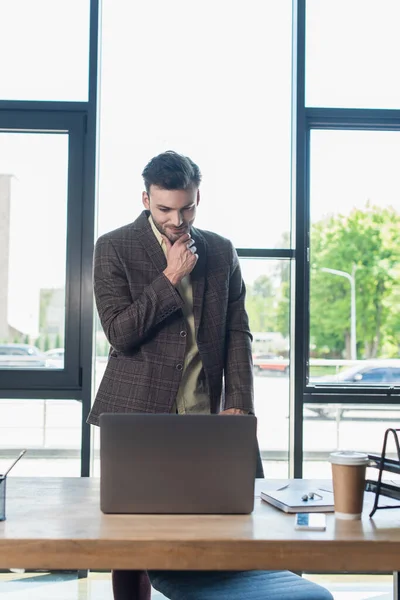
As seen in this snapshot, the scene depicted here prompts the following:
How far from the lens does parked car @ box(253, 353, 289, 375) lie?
3600mm

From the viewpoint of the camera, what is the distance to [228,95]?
363 cm

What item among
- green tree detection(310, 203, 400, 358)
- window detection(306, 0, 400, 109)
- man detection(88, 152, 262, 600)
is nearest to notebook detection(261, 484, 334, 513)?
man detection(88, 152, 262, 600)

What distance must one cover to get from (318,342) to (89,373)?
1082 millimetres

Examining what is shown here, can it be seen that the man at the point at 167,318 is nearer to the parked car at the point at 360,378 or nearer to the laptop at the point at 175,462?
the laptop at the point at 175,462

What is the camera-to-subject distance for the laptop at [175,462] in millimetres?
1534

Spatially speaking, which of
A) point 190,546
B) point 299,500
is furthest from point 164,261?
point 190,546

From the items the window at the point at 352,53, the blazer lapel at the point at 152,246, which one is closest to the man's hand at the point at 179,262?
the blazer lapel at the point at 152,246

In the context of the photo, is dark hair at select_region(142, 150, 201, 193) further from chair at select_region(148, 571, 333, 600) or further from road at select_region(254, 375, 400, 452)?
road at select_region(254, 375, 400, 452)

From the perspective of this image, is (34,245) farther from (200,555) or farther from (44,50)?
(200,555)

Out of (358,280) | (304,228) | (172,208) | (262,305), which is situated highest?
(304,228)

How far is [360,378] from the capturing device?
3.61 m

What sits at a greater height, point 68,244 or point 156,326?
point 68,244

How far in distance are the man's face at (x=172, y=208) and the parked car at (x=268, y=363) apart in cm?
136

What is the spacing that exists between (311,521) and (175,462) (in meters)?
0.30
